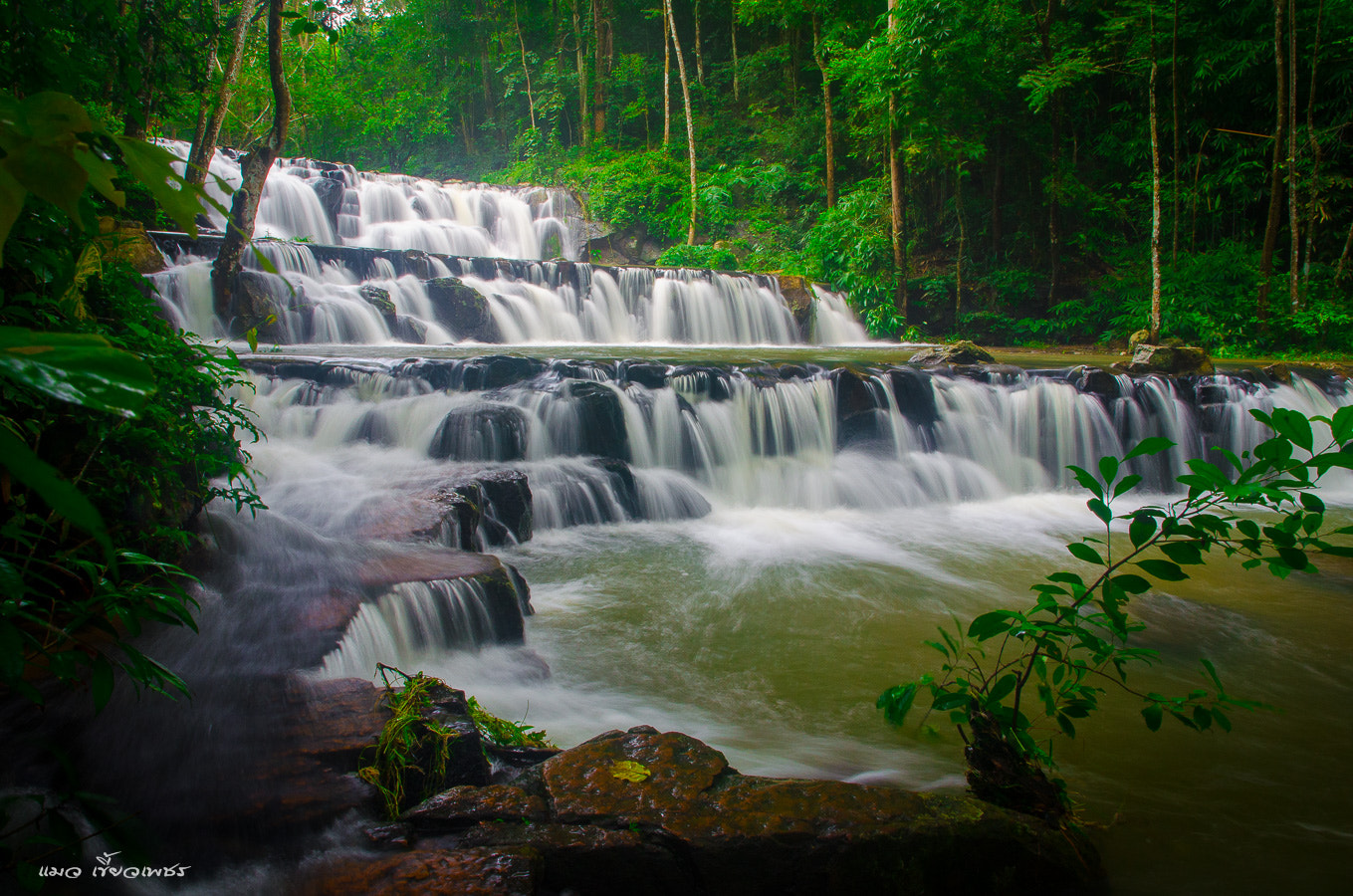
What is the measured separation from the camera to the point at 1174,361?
10.0 metres

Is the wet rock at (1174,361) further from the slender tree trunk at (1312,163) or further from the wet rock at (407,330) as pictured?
the wet rock at (407,330)

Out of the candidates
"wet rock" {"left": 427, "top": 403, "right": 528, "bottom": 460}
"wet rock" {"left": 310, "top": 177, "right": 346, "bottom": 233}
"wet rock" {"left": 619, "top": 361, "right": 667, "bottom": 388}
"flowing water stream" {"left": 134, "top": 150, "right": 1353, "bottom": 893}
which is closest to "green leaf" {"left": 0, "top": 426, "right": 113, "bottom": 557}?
"flowing water stream" {"left": 134, "top": 150, "right": 1353, "bottom": 893}

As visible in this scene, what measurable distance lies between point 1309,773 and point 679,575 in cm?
365

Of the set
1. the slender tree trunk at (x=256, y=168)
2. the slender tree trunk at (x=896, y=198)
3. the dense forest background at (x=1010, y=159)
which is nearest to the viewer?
the slender tree trunk at (x=256, y=168)

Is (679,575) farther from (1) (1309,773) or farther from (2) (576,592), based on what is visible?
(1) (1309,773)

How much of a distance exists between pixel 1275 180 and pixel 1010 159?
500cm

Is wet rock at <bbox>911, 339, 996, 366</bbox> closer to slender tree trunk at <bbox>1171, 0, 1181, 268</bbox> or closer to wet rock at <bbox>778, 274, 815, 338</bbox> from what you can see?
wet rock at <bbox>778, 274, 815, 338</bbox>

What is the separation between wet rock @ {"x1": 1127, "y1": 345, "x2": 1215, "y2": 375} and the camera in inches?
393

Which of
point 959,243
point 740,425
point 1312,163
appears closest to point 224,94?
point 740,425

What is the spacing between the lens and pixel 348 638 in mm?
3293

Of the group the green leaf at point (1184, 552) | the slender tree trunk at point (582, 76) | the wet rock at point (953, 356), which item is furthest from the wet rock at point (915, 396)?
the slender tree trunk at point (582, 76)

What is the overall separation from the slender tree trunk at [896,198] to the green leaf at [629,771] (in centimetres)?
1450

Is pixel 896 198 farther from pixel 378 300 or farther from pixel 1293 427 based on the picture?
pixel 1293 427

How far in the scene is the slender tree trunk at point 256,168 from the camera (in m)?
7.35
